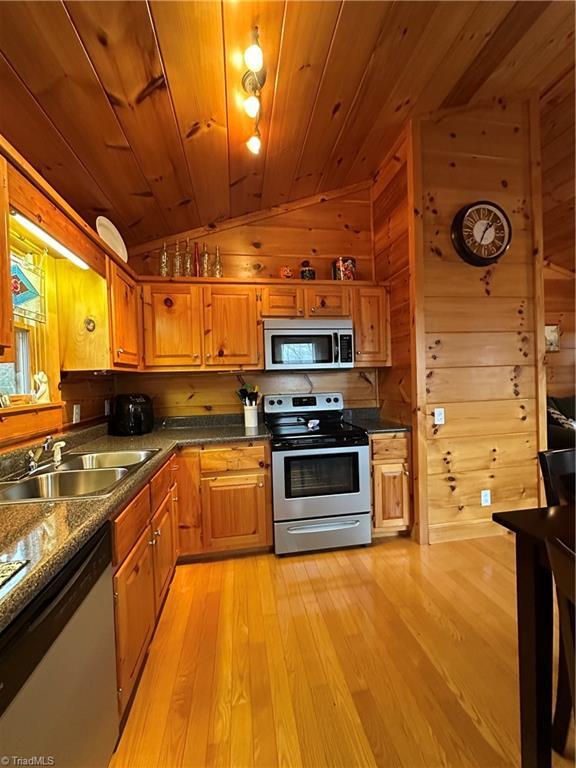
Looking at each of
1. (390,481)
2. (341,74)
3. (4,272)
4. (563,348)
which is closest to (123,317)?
(4,272)

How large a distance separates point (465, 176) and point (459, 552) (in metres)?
2.76

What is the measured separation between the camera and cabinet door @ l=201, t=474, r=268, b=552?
240cm

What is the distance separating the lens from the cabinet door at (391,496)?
8.57ft

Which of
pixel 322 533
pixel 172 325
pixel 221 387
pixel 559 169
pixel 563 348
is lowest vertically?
pixel 322 533

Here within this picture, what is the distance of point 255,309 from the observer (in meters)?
2.76

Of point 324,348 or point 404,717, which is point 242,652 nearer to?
point 404,717

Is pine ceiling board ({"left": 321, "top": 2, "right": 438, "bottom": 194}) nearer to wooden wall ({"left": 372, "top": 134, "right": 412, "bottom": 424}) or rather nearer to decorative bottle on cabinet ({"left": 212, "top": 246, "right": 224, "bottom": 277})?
wooden wall ({"left": 372, "top": 134, "right": 412, "bottom": 424})

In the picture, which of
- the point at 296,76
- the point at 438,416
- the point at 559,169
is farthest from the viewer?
the point at 559,169

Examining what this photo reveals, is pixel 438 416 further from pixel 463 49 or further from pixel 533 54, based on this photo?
pixel 533 54

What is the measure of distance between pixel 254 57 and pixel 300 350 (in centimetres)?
173

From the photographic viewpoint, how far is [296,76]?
1.79 meters

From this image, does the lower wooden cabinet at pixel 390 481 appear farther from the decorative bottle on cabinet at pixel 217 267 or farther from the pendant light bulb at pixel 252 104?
the pendant light bulb at pixel 252 104

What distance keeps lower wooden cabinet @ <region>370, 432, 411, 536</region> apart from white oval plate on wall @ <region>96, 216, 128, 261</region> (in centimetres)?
231

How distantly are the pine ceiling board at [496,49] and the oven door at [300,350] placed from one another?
1831 millimetres
